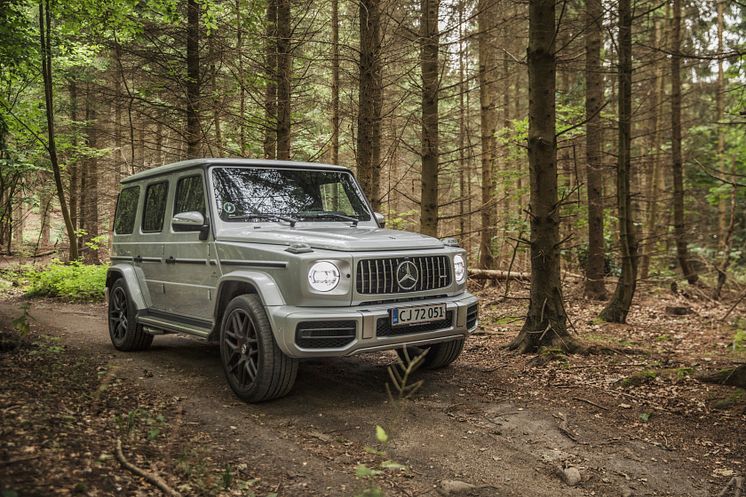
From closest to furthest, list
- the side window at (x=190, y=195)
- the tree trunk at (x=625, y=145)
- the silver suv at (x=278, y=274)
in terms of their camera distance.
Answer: the silver suv at (x=278, y=274)
the side window at (x=190, y=195)
the tree trunk at (x=625, y=145)

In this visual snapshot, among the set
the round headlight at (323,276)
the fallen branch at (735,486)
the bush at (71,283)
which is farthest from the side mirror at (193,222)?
the bush at (71,283)

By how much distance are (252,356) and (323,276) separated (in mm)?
972

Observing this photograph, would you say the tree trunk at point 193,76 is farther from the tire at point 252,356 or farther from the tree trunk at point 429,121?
the tire at point 252,356

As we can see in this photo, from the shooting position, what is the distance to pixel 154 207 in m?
6.62

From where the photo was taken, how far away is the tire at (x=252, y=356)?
4.54m

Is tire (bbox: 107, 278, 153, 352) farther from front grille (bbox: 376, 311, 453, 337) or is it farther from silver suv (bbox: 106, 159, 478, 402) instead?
front grille (bbox: 376, 311, 453, 337)

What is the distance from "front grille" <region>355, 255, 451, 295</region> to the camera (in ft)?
15.1

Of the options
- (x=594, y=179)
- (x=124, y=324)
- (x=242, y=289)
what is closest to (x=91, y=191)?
(x=124, y=324)

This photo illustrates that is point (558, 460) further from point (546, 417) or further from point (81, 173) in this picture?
point (81, 173)

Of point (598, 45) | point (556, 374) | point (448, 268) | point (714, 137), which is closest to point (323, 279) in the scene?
point (448, 268)

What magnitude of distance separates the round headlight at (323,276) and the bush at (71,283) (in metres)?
10.2

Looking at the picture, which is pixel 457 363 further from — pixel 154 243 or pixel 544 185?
pixel 154 243

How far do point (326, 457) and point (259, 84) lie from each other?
940 centimetres

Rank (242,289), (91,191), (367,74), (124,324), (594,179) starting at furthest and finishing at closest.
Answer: (91,191) → (594,179) → (367,74) → (124,324) → (242,289)
